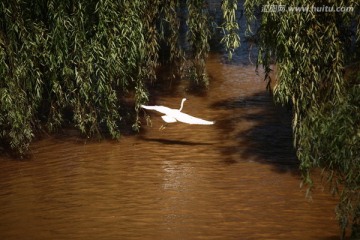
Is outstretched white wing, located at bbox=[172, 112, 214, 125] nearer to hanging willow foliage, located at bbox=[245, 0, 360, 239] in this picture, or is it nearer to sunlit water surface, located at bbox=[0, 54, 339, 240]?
sunlit water surface, located at bbox=[0, 54, 339, 240]

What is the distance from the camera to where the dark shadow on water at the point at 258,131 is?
32.8 feet

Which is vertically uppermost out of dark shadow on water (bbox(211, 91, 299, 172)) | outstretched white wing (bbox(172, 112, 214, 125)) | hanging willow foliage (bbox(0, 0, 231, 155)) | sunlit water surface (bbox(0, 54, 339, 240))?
hanging willow foliage (bbox(0, 0, 231, 155))

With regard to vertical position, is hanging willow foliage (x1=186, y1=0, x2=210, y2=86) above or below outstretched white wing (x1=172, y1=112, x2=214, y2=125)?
above

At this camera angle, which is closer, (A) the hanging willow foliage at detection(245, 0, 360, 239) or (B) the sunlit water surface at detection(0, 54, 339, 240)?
(A) the hanging willow foliage at detection(245, 0, 360, 239)

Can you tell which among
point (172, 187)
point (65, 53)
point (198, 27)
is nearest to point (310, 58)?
point (172, 187)

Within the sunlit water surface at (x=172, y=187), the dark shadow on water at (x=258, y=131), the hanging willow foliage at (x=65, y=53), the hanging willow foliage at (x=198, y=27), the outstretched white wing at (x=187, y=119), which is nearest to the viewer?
the sunlit water surface at (x=172, y=187)

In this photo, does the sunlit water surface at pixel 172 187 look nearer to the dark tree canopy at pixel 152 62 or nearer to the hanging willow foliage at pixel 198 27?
the dark tree canopy at pixel 152 62

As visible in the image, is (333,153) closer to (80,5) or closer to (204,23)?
(80,5)

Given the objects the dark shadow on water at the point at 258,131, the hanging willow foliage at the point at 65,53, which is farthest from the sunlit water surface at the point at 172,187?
the hanging willow foliage at the point at 65,53

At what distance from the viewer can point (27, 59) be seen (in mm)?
9125

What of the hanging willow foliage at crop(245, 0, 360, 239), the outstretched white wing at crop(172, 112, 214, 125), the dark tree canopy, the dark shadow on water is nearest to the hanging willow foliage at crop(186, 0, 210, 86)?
the dark tree canopy

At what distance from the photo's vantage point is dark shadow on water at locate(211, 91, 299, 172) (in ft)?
32.8

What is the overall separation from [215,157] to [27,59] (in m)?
2.98

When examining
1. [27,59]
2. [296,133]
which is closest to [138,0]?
[27,59]
